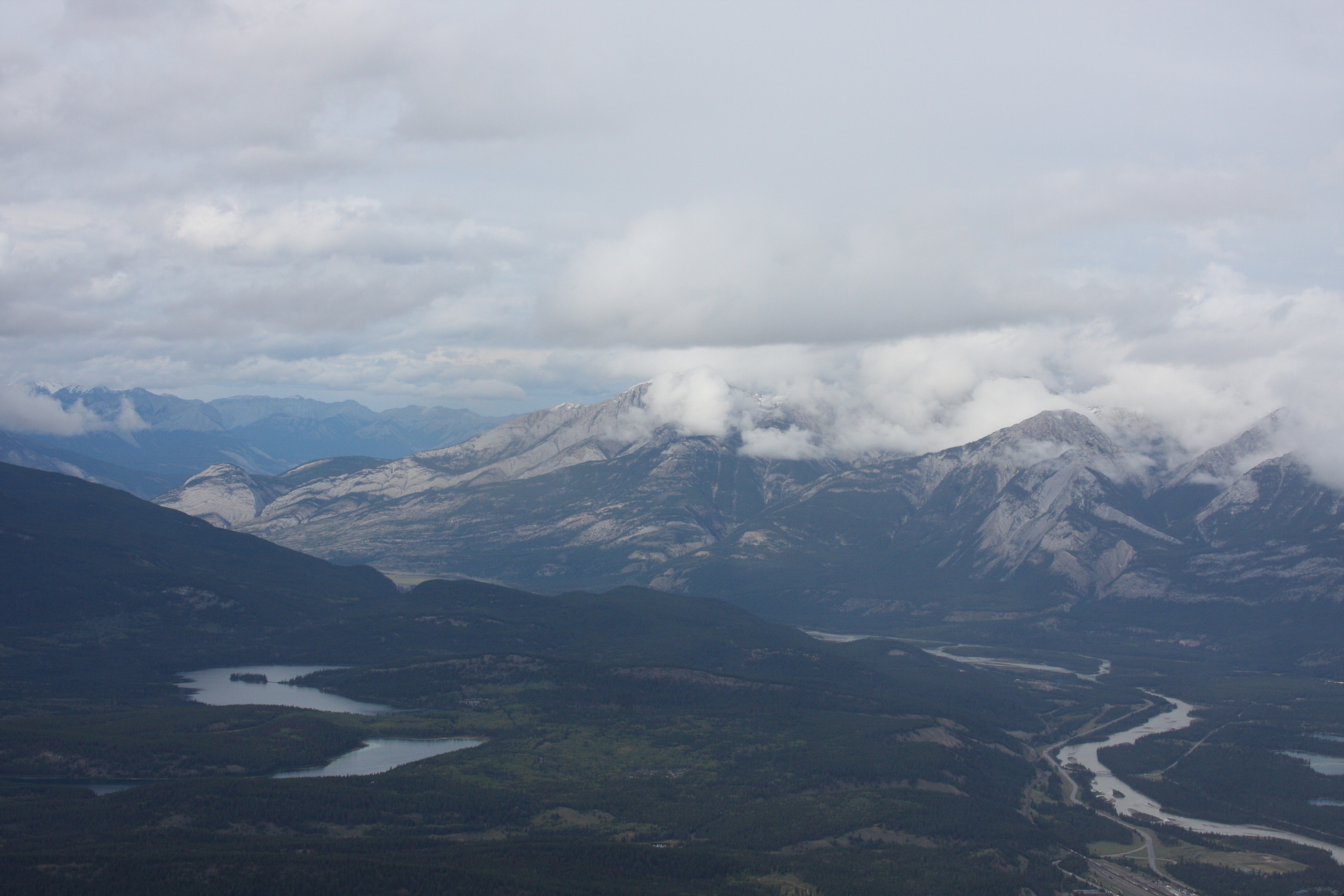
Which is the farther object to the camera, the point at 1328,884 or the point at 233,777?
the point at 233,777

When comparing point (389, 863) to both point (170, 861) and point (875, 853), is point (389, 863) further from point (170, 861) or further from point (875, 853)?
point (875, 853)

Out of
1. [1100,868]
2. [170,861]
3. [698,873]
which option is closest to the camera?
[170,861]

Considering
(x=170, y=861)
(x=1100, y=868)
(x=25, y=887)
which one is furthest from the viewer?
(x=1100, y=868)

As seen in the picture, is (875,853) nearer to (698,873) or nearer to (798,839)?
(798,839)

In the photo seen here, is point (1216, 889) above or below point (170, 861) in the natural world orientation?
below

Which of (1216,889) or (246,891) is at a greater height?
(246,891)

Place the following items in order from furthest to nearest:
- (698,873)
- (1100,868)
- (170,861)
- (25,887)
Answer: (1100,868)
(698,873)
(170,861)
(25,887)

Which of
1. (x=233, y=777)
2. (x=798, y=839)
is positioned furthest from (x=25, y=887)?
(x=798, y=839)

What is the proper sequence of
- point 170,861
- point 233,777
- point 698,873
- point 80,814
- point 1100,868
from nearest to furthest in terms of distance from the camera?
point 170,861 → point 698,873 → point 80,814 → point 1100,868 → point 233,777

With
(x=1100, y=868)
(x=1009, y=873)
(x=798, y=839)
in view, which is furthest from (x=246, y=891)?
(x=1100, y=868)
